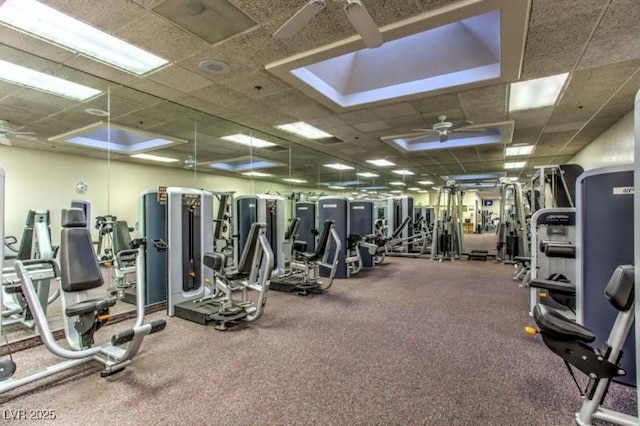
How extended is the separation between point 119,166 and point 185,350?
10.5 ft

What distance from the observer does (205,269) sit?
174 inches

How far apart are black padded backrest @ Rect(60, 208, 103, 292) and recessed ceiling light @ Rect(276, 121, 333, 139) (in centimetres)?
428

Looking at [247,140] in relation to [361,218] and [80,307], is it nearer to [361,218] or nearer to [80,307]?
[361,218]

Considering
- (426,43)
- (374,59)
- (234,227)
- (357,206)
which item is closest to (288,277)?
(234,227)

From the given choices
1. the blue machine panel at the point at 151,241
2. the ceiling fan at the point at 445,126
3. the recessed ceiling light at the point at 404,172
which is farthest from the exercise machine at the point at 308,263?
the recessed ceiling light at the point at 404,172

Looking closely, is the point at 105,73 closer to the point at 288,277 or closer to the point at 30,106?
the point at 30,106

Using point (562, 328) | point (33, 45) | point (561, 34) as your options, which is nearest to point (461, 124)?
point (561, 34)

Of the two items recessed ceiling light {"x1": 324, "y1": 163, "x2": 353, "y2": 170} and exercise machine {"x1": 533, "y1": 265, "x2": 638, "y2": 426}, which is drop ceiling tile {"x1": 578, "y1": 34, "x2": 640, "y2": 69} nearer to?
exercise machine {"x1": 533, "y1": 265, "x2": 638, "y2": 426}

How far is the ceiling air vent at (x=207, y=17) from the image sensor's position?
2.67 meters

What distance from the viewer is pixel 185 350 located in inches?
114

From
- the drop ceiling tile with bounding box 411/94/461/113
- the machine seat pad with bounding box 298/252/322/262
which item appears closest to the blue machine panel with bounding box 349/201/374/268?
the machine seat pad with bounding box 298/252/322/262

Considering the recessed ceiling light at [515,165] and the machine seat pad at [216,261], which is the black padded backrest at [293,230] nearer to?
the machine seat pad at [216,261]

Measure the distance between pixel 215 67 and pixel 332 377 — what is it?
3.60 m

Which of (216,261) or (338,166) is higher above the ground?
(338,166)
